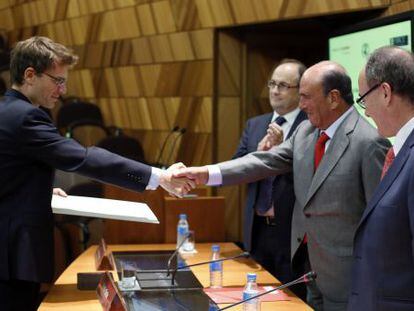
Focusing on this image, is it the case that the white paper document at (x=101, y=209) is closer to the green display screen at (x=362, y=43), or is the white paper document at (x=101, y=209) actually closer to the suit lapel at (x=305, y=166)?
the suit lapel at (x=305, y=166)

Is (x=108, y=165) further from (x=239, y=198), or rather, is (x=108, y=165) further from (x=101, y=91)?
(x=101, y=91)

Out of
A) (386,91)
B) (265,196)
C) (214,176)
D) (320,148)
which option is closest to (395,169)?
(386,91)

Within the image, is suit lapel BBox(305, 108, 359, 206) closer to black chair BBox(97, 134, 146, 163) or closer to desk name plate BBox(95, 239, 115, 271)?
desk name plate BBox(95, 239, 115, 271)

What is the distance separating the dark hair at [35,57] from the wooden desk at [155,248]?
2.80 feet

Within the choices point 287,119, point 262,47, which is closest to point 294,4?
point 262,47

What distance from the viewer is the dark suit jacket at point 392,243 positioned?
1775 millimetres

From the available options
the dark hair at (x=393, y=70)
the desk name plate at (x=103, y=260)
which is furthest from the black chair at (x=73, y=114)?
the dark hair at (x=393, y=70)

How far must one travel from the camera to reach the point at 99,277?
275 cm

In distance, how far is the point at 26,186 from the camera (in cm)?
242

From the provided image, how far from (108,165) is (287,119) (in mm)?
1297

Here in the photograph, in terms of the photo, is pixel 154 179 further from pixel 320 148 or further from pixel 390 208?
pixel 390 208

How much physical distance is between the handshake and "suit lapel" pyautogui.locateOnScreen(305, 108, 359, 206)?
1.92 ft

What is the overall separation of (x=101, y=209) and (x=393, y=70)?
120 cm

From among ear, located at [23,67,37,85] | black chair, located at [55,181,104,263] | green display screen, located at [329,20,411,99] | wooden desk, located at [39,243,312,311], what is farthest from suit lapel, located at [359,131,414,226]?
black chair, located at [55,181,104,263]
